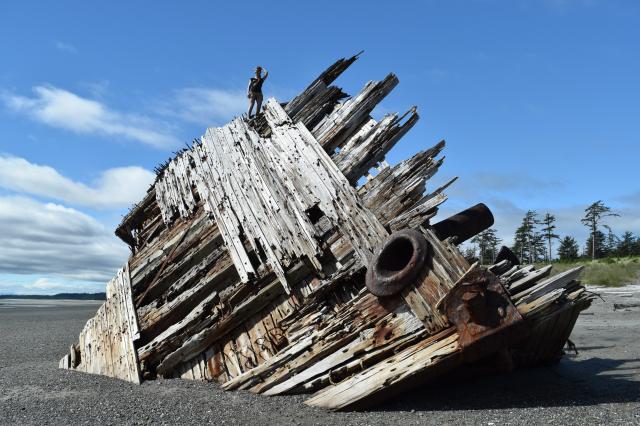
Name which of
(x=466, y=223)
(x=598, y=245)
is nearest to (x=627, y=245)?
(x=598, y=245)

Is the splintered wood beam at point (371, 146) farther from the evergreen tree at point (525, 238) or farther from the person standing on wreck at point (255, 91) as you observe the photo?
the evergreen tree at point (525, 238)

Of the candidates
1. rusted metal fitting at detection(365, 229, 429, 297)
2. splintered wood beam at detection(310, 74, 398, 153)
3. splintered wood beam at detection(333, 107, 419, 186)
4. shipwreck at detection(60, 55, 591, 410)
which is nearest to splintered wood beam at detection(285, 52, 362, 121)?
shipwreck at detection(60, 55, 591, 410)

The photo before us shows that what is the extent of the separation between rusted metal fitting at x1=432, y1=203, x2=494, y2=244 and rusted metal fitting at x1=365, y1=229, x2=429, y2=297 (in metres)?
1.52

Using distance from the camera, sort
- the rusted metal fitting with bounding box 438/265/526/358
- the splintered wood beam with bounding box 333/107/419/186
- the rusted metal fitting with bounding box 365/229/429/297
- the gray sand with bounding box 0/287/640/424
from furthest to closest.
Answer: the splintered wood beam with bounding box 333/107/419/186
the rusted metal fitting with bounding box 365/229/429/297
the gray sand with bounding box 0/287/640/424
the rusted metal fitting with bounding box 438/265/526/358

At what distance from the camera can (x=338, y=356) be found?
497 centimetres

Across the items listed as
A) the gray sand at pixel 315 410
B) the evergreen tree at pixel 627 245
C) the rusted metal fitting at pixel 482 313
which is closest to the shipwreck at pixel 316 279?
the rusted metal fitting at pixel 482 313

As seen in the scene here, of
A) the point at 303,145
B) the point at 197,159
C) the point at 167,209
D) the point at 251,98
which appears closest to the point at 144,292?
the point at 167,209

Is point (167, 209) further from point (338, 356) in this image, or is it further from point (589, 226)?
point (589, 226)

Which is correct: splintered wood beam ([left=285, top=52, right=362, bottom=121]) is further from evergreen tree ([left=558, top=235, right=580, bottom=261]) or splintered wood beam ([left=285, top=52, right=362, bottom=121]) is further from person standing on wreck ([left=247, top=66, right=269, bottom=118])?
evergreen tree ([left=558, top=235, right=580, bottom=261])

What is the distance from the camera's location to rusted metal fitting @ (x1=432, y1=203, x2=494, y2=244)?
6.51 m

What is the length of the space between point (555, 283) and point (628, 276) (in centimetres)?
2150

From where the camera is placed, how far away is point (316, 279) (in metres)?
5.75

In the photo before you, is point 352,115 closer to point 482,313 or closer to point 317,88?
point 317,88

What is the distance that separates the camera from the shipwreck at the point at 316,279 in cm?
458
